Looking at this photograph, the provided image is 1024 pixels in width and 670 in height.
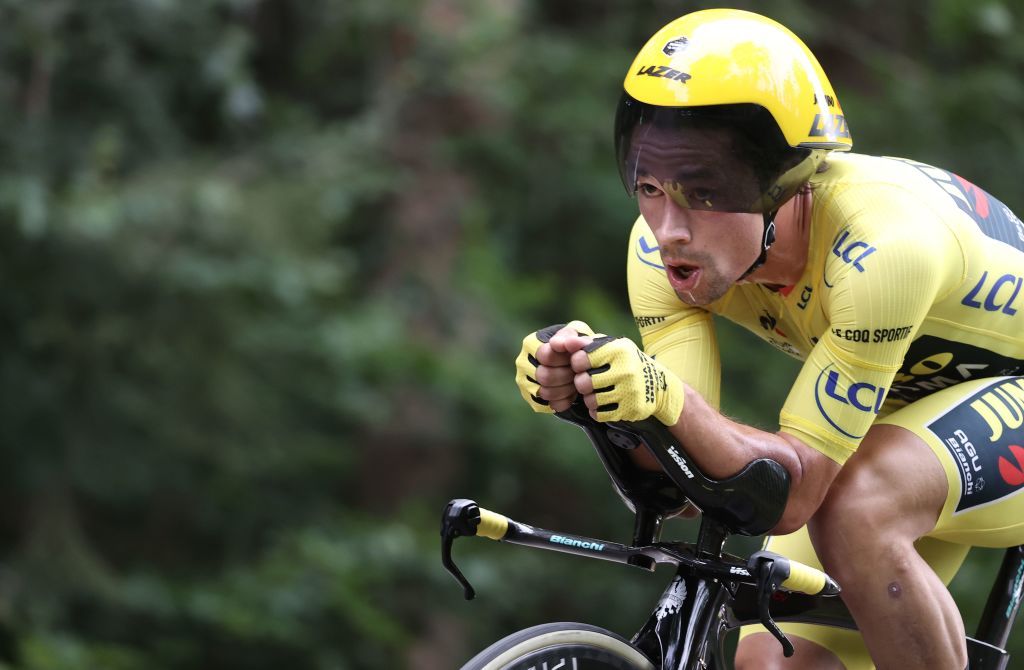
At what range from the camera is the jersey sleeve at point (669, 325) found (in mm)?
3377

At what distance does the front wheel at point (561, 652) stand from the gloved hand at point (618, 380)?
1.56 feet

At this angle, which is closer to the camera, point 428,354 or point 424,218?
point 428,354

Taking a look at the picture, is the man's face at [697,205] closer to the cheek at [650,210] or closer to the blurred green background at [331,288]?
the cheek at [650,210]

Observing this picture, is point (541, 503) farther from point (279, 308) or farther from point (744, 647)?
point (744, 647)

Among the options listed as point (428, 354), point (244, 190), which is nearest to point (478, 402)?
point (428, 354)

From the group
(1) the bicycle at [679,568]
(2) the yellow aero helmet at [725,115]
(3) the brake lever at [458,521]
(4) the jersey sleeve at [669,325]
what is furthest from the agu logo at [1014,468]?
(3) the brake lever at [458,521]

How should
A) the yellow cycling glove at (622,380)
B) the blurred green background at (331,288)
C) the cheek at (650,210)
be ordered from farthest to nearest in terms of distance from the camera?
the blurred green background at (331,288) < the cheek at (650,210) < the yellow cycling glove at (622,380)

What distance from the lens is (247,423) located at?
9922mm

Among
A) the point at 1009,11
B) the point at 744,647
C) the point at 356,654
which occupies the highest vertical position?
the point at 1009,11

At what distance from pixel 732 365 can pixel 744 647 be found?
6.31 m

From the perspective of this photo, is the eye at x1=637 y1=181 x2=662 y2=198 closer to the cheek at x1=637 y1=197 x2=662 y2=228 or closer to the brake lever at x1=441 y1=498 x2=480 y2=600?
the cheek at x1=637 y1=197 x2=662 y2=228

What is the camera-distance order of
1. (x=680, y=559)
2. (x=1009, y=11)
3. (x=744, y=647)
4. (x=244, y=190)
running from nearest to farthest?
(x=680, y=559) → (x=744, y=647) → (x=1009, y=11) → (x=244, y=190)

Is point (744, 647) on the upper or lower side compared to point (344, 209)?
lower

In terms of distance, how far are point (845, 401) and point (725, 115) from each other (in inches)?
25.1
